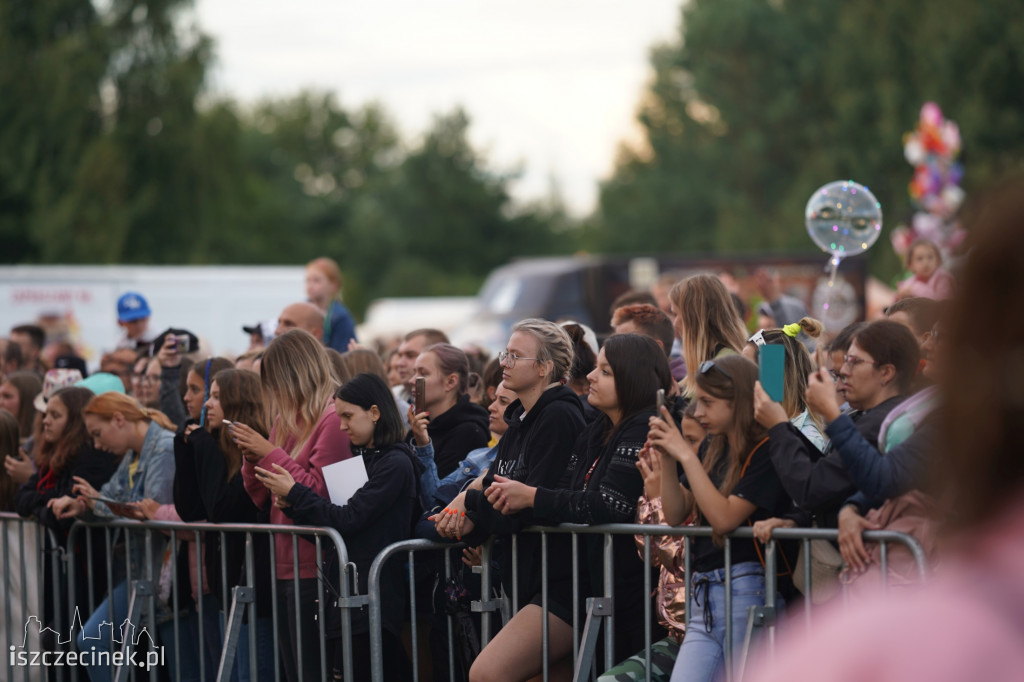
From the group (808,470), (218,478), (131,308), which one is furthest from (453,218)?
(808,470)

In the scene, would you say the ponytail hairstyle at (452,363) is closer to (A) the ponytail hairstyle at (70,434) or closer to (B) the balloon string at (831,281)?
(B) the balloon string at (831,281)

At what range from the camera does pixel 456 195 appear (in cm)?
5153

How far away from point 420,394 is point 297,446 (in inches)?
24.6

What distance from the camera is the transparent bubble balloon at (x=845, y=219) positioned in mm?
7297

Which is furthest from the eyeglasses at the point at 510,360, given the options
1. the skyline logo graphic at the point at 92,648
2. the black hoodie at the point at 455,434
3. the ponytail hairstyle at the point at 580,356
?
the skyline logo graphic at the point at 92,648

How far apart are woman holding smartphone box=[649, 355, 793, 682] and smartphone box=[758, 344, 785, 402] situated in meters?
0.10

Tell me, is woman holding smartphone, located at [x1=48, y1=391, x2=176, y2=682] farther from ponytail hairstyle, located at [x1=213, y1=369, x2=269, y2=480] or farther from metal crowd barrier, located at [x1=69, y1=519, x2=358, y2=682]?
ponytail hairstyle, located at [x1=213, y1=369, x2=269, y2=480]

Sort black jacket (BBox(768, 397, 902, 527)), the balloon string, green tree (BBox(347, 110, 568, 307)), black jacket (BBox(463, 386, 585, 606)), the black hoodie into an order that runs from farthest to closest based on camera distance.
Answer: green tree (BBox(347, 110, 568, 307))
the balloon string
the black hoodie
black jacket (BBox(463, 386, 585, 606))
black jacket (BBox(768, 397, 902, 527))

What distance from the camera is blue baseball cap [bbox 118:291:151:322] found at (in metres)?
9.13

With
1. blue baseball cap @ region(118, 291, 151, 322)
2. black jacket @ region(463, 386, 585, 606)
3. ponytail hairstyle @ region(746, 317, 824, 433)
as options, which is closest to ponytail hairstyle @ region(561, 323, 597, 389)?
black jacket @ region(463, 386, 585, 606)

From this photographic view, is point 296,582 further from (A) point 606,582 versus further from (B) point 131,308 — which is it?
(B) point 131,308

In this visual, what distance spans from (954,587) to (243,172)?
1389 inches

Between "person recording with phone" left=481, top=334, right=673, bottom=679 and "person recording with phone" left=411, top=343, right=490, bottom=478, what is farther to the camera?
"person recording with phone" left=411, top=343, right=490, bottom=478

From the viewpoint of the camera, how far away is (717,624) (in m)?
4.36
